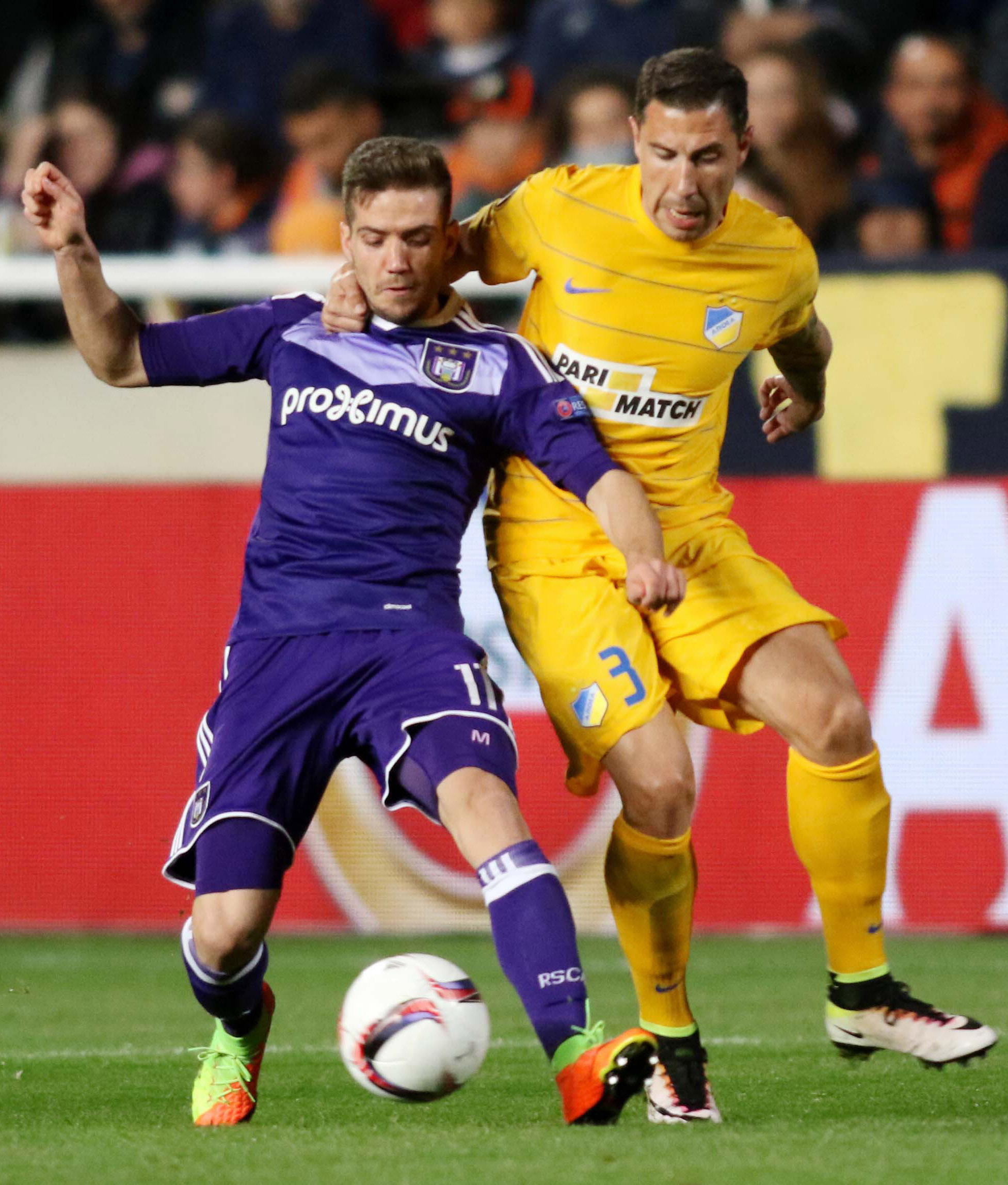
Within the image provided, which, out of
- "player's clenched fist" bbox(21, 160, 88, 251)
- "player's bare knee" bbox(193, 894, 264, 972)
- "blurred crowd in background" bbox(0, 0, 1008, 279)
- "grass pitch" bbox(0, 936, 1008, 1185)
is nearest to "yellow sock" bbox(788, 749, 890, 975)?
"grass pitch" bbox(0, 936, 1008, 1185)

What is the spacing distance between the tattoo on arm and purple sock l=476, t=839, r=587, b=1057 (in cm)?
152

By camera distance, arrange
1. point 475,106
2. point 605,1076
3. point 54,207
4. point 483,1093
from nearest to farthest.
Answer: point 605,1076 → point 54,207 → point 483,1093 → point 475,106

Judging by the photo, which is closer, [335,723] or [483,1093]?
[335,723]

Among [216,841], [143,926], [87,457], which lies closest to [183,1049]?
[216,841]

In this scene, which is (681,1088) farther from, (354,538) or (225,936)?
(354,538)

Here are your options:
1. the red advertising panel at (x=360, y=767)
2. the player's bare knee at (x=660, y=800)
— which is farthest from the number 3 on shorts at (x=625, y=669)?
the red advertising panel at (x=360, y=767)

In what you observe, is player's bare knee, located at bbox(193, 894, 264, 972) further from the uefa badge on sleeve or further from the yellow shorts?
the yellow shorts

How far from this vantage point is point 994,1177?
3.53 metres

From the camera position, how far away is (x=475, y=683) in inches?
169

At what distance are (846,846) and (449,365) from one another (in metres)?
1.36

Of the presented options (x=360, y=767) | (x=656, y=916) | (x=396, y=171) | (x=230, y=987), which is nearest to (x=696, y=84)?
(x=396, y=171)

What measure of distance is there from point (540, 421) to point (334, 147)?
5.99 metres

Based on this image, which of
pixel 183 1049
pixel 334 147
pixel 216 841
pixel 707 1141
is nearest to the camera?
pixel 707 1141

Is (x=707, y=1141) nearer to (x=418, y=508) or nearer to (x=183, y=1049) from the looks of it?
(x=418, y=508)
